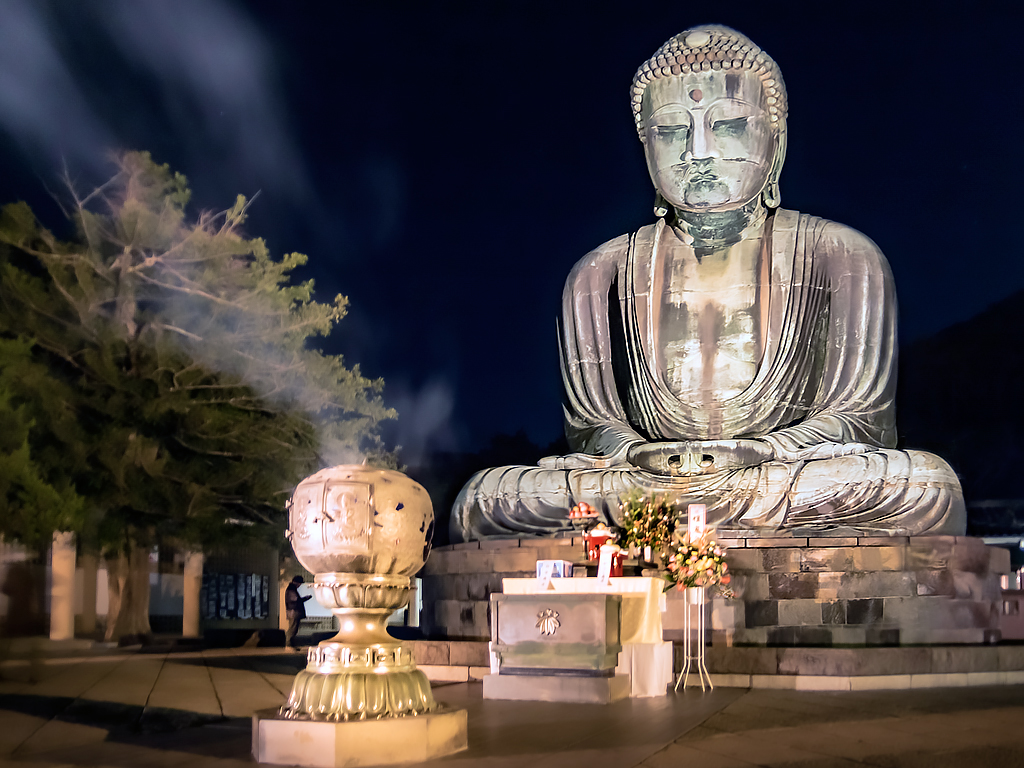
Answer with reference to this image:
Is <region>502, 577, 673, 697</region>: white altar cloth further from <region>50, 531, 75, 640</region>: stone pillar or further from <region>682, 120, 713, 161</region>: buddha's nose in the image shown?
<region>50, 531, 75, 640</region>: stone pillar

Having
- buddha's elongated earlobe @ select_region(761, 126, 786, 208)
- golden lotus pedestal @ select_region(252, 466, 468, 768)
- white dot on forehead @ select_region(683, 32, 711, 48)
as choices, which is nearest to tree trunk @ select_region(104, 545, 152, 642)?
buddha's elongated earlobe @ select_region(761, 126, 786, 208)

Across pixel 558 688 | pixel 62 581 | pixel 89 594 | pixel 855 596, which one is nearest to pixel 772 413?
pixel 855 596

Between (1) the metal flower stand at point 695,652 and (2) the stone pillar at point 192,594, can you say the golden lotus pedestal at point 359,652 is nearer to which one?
(1) the metal flower stand at point 695,652

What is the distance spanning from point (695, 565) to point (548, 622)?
105 cm

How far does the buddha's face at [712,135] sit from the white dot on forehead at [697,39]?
0.27m

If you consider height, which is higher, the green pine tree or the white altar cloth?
the green pine tree

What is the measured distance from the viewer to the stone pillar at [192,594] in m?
12.7

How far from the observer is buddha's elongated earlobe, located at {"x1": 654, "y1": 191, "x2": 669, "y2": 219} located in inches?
370

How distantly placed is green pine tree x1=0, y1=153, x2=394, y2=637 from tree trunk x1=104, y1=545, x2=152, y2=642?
18 millimetres

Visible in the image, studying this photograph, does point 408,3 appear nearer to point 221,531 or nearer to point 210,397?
point 210,397

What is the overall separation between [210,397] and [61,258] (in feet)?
6.26

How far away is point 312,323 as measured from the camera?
1095 cm

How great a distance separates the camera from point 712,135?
28.6 ft

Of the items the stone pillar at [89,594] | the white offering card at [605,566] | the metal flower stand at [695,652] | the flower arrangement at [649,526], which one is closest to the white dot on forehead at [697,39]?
the flower arrangement at [649,526]
